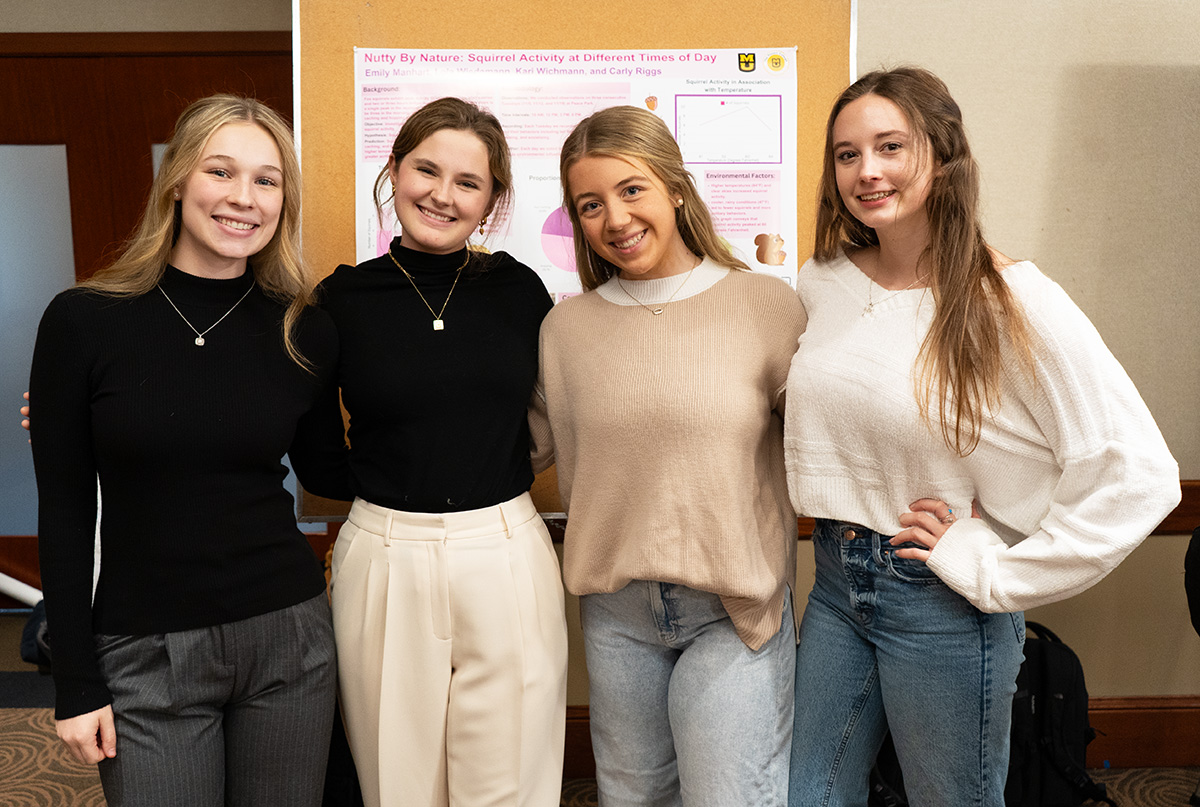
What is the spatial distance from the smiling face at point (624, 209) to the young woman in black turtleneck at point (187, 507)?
0.54 m

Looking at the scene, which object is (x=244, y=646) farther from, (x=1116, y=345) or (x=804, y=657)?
(x=1116, y=345)

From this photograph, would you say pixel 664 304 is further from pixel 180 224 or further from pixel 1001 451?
pixel 180 224

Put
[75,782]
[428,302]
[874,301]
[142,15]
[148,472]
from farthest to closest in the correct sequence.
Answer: [142,15] → [75,782] → [428,302] → [874,301] → [148,472]

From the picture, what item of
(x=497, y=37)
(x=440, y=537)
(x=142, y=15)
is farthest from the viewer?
(x=142, y=15)

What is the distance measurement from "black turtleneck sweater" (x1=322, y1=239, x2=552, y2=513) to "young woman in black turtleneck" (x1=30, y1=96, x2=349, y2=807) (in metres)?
0.15

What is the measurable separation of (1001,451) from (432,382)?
0.95m

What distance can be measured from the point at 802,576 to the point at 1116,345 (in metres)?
1.18

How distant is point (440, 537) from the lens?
55.9 inches

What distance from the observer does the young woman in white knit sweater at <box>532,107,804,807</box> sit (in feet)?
4.44

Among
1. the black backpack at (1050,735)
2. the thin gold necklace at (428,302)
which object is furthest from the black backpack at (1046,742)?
the thin gold necklace at (428,302)

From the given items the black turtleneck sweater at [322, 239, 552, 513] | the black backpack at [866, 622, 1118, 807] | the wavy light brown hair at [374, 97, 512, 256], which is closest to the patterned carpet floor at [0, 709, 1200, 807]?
the black backpack at [866, 622, 1118, 807]

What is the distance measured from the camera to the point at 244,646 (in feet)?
4.05

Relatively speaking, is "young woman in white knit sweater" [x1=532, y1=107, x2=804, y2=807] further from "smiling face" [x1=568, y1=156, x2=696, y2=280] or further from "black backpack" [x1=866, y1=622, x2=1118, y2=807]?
"black backpack" [x1=866, y1=622, x2=1118, y2=807]

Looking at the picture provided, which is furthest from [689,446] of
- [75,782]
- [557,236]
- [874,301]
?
[75,782]
